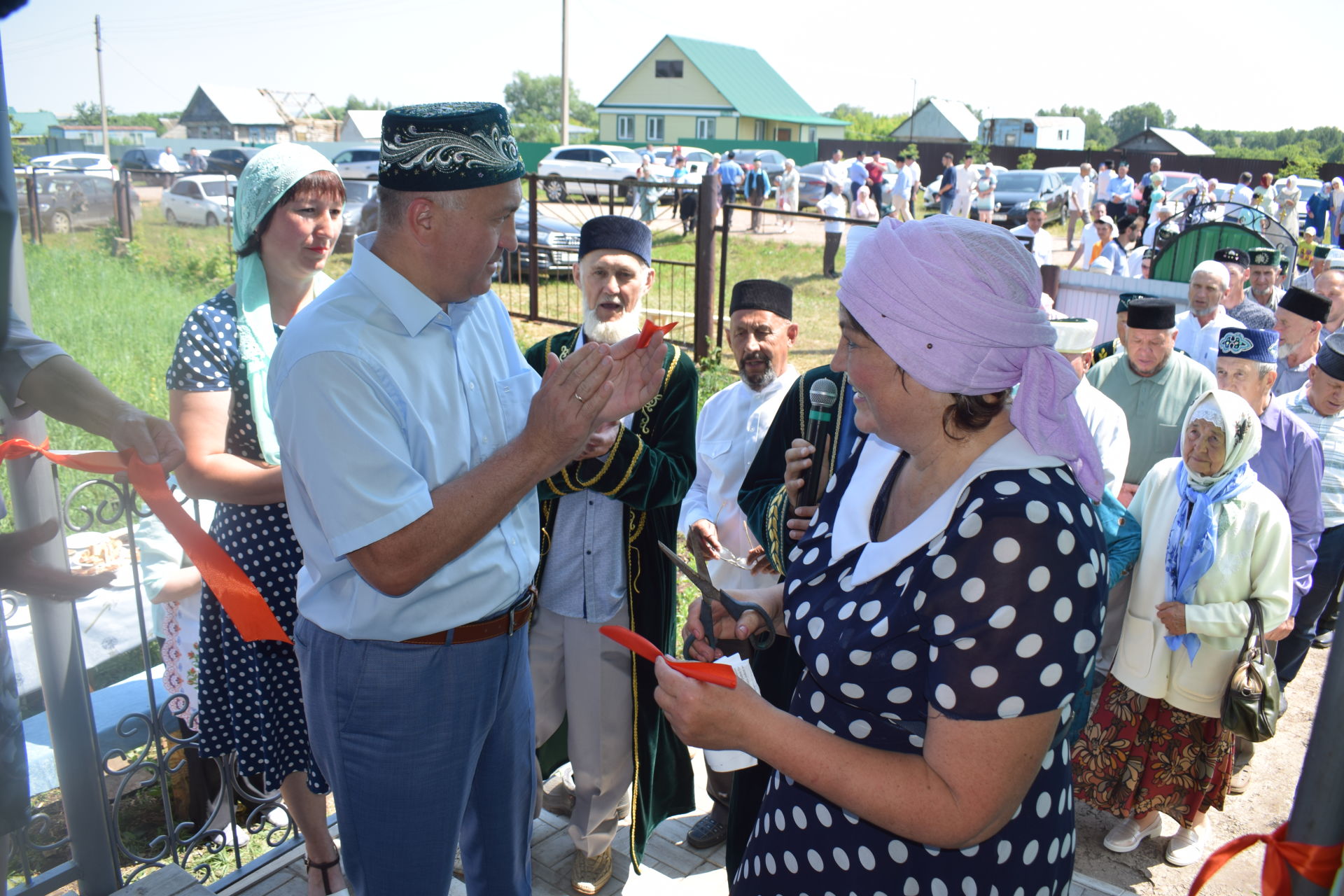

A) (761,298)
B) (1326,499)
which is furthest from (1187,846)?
(761,298)

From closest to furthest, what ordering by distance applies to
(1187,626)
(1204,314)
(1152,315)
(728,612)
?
(728,612) < (1187,626) < (1152,315) < (1204,314)

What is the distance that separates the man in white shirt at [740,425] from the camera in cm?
371

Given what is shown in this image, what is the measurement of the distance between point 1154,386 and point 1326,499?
41.9 inches

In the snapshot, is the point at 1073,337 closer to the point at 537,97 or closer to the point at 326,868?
the point at 326,868

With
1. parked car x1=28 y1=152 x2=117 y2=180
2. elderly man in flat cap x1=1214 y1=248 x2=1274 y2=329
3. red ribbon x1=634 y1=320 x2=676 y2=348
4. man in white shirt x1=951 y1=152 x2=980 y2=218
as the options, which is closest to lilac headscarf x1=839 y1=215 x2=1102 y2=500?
red ribbon x1=634 y1=320 x2=676 y2=348

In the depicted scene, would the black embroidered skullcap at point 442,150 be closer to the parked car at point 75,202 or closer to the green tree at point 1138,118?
the parked car at point 75,202

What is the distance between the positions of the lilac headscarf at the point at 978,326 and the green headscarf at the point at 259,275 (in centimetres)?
196

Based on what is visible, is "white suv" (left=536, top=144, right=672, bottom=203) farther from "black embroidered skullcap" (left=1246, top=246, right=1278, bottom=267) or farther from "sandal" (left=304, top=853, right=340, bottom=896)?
"sandal" (left=304, top=853, right=340, bottom=896)

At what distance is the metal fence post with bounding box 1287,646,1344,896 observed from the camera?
144cm

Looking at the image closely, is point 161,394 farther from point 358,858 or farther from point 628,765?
point 358,858

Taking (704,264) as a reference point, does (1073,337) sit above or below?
below

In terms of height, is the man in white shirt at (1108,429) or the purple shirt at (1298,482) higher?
the man in white shirt at (1108,429)

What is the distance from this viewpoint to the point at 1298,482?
4.39 m

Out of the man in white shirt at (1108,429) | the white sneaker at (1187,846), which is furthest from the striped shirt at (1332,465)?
the white sneaker at (1187,846)
